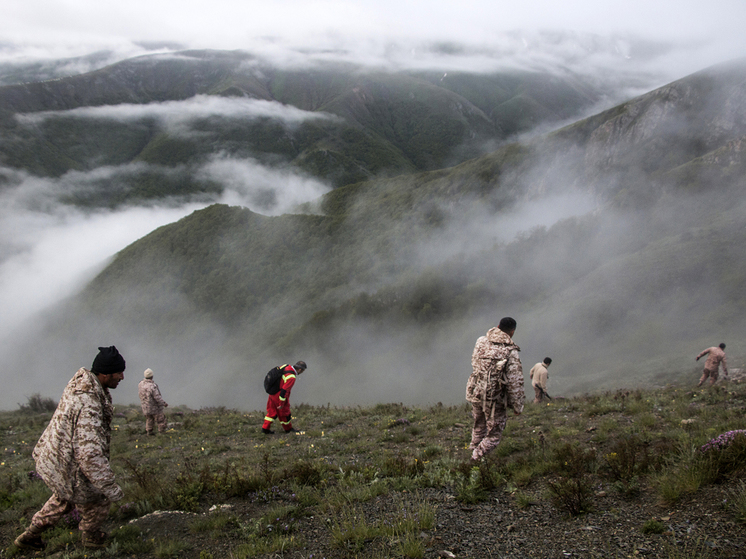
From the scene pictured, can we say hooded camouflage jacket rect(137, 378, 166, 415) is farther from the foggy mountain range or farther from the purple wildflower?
the foggy mountain range

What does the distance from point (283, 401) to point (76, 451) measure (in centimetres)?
652

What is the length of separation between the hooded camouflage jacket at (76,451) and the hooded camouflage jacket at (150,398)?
7769mm

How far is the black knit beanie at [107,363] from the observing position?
14.4ft

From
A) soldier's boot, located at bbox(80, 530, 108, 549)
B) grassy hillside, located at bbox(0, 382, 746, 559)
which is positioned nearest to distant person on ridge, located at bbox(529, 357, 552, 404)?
grassy hillside, located at bbox(0, 382, 746, 559)

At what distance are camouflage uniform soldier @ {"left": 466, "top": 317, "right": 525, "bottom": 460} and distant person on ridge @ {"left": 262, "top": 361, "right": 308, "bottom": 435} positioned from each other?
200 inches

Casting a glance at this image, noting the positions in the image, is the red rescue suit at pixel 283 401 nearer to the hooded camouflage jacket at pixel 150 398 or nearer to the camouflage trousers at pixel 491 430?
the hooded camouflage jacket at pixel 150 398

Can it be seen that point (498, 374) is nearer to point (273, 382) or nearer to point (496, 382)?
point (496, 382)

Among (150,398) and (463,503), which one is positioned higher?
(150,398)

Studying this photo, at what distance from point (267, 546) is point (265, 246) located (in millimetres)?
72188

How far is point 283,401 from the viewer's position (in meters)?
10.5

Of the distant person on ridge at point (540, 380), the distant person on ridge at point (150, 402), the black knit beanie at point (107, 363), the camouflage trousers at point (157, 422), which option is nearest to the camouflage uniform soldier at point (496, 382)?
the black knit beanie at point (107, 363)

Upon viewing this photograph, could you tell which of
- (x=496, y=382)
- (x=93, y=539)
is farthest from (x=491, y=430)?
(x=93, y=539)

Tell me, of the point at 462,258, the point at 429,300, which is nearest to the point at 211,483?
the point at 429,300

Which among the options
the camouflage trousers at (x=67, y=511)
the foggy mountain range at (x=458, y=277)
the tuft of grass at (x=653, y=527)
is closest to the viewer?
the tuft of grass at (x=653, y=527)
